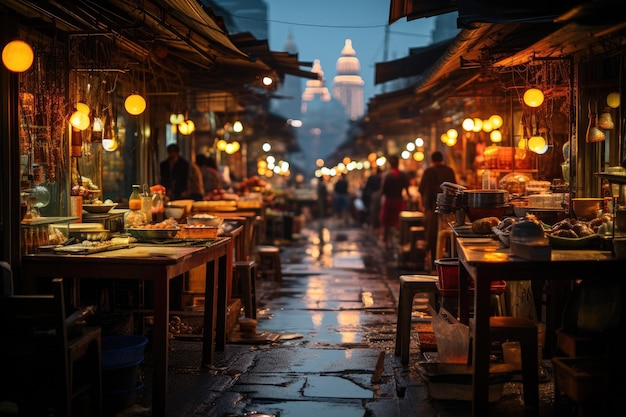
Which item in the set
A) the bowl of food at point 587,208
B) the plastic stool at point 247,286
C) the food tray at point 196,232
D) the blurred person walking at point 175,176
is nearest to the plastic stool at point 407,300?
the bowl of food at point 587,208

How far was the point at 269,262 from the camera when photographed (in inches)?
671

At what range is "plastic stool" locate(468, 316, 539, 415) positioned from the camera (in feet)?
21.1

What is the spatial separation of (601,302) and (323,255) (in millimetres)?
15734

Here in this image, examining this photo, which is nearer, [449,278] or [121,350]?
[121,350]

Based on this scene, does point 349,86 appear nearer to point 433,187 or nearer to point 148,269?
point 433,187

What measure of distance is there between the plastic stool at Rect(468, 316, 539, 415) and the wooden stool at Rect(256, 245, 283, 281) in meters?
9.56

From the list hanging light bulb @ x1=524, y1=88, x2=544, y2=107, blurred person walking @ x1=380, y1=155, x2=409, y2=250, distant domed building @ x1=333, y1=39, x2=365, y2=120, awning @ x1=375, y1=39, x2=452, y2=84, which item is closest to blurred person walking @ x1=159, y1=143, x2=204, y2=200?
awning @ x1=375, y1=39, x2=452, y2=84

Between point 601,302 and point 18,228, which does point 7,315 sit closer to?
point 18,228

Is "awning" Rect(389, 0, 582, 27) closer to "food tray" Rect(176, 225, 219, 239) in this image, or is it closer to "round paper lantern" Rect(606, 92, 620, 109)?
"round paper lantern" Rect(606, 92, 620, 109)

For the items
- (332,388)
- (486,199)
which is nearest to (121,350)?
(332,388)

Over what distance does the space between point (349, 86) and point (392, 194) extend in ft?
434

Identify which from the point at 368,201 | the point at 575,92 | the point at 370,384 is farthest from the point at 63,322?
the point at 368,201

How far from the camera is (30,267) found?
22.2ft

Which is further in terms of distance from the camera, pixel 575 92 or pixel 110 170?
pixel 110 170
